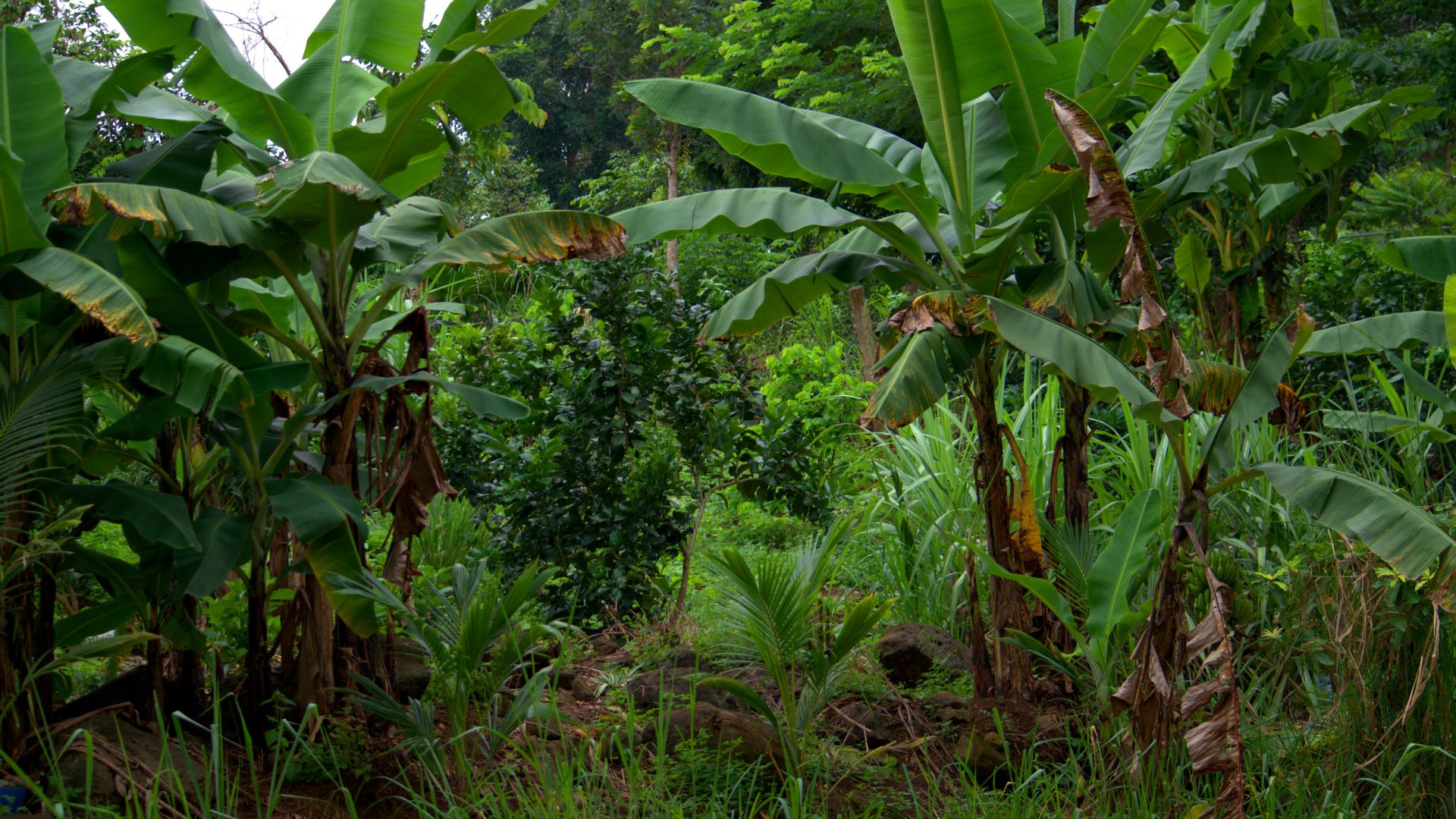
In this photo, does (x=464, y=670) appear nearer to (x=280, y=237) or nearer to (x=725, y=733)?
(x=725, y=733)

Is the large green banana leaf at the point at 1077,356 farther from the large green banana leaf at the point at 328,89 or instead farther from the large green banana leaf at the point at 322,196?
the large green banana leaf at the point at 328,89

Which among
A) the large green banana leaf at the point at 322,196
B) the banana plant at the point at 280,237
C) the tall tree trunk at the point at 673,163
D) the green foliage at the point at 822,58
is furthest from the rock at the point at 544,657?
the tall tree trunk at the point at 673,163

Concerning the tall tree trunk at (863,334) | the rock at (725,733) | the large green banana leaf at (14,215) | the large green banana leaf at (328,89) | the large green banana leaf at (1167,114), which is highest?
the large green banana leaf at (328,89)

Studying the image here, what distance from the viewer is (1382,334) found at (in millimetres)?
4766

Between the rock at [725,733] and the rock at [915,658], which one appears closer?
the rock at [725,733]

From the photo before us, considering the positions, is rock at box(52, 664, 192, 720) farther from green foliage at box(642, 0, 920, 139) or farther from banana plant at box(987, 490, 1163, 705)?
green foliage at box(642, 0, 920, 139)

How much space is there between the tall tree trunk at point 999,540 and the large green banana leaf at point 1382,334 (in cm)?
139

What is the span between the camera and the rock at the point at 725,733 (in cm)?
426

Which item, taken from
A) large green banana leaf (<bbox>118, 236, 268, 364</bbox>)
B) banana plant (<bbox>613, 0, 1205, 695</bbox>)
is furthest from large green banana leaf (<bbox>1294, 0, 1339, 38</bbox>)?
large green banana leaf (<bbox>118, 236, 268, 364</bbox>)

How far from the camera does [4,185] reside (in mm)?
3492

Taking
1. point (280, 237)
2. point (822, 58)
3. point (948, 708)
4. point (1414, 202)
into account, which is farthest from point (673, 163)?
point (280, 237)

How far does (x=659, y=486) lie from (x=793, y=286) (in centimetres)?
173

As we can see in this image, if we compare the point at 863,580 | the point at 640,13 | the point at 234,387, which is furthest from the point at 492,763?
the point at 640,13

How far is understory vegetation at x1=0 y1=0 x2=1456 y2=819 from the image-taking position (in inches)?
147
